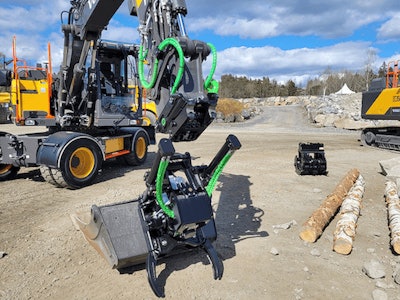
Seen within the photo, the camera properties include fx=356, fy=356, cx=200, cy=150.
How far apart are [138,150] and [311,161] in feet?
15.1

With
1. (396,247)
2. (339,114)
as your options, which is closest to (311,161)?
(396,247)

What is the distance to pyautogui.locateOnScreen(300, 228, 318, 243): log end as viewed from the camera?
181 inches

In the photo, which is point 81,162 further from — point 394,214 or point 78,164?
point 394,214

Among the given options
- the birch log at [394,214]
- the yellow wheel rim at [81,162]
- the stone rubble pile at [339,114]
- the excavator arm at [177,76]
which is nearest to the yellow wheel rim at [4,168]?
the yellow wheel rim at [81,162]

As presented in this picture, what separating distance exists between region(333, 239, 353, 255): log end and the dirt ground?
7 cm

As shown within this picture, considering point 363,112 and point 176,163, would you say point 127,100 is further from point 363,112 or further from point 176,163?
point 363,112

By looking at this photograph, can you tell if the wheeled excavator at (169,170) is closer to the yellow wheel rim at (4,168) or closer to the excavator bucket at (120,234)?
the excavator bucket at (120,234)

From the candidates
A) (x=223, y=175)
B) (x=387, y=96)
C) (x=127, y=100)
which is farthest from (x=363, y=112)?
(x=127, y=100)

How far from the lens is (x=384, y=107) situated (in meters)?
12.6

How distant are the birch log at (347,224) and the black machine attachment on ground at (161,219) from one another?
5.16 ft

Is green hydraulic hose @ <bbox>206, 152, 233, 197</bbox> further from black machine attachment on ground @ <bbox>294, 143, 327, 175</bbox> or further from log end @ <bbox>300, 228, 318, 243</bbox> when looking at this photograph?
black machine attachment on ground @ <bbox>294, 143, 327, 175</bbox>

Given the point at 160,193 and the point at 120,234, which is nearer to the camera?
the point at 160,193

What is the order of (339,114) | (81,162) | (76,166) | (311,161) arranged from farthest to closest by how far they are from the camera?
(339,114) < (311,161) < (81,162) < (76,166)

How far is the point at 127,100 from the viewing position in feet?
29.7
